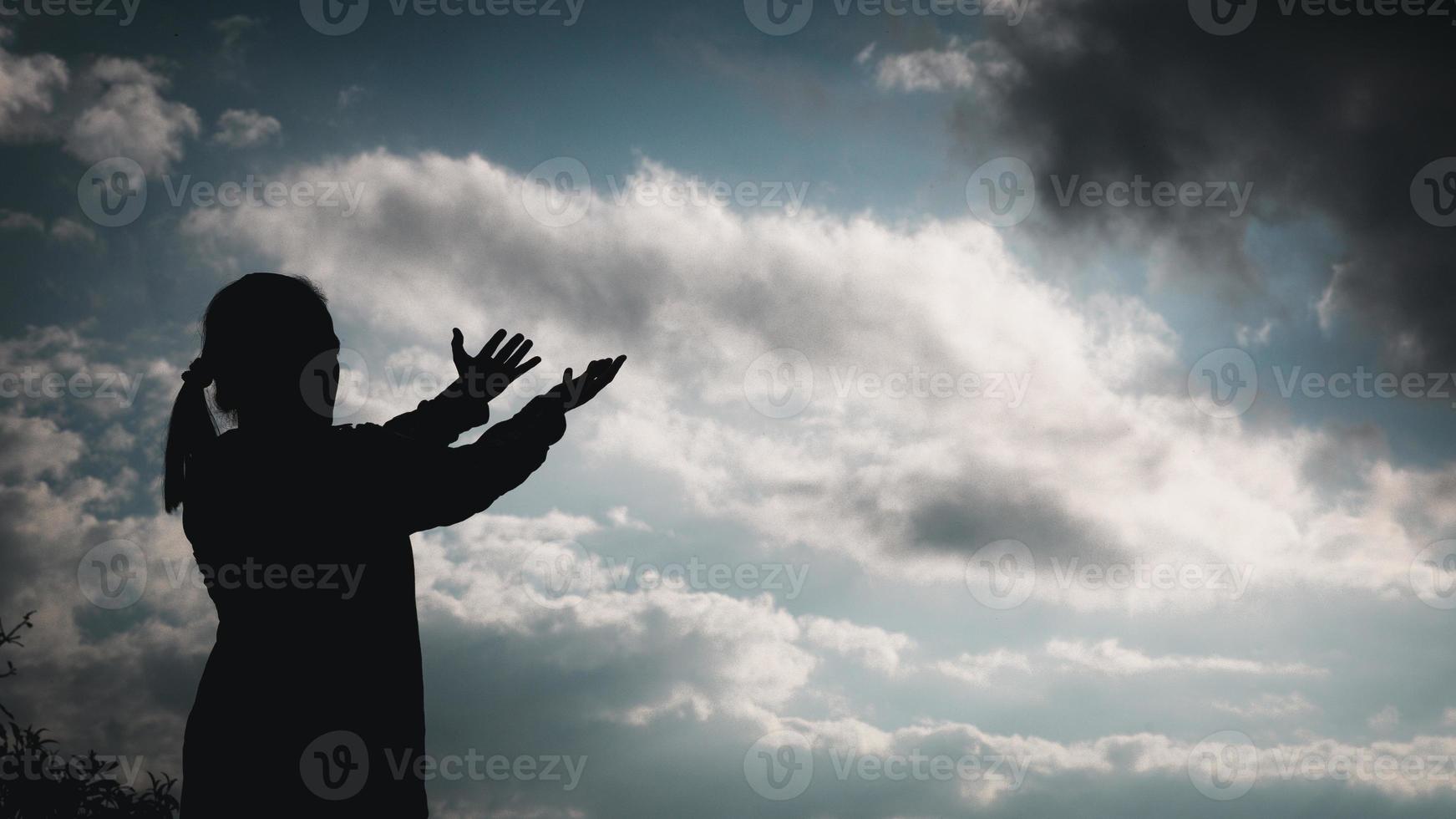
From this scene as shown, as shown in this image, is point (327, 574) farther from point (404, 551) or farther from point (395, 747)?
point (395, 747)

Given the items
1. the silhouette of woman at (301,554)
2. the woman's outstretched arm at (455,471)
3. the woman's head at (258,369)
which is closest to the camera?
the silhouette of woman at (301,554)

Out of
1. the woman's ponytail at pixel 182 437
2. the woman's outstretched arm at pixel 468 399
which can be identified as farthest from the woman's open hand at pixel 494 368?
the woman's ponytail at pixel 182 437

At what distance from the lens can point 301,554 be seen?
2803 mm

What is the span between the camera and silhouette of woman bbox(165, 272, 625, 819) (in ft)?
8.66

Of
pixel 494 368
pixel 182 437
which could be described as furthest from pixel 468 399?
pixel 182 437

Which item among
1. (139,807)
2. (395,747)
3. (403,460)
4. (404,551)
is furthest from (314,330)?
(139,807)

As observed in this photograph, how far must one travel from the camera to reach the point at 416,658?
9.37 ft

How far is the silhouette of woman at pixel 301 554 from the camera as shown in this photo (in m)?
2.64

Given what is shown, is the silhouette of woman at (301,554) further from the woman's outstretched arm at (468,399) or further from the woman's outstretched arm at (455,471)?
the woman's outstretched arm at (468,399)

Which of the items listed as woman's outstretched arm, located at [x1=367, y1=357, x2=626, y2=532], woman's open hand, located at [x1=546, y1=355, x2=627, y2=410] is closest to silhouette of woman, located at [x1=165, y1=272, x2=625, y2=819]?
woman's outstretched arm, located at [x1=367, y1=357, x2=626, y2=532]

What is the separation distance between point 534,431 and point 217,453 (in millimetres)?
1011

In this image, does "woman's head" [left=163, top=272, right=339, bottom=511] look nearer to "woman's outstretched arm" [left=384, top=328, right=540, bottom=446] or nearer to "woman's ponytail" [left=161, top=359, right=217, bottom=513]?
"woman's ponytail" [left=161, top=359, right=217, bottom=513]

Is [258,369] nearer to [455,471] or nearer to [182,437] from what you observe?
[182,437]

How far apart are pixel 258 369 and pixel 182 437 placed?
1.05ft
